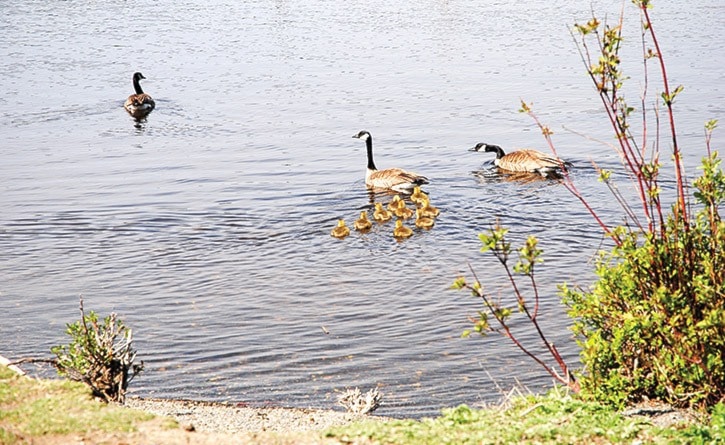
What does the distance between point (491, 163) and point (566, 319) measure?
9.32m

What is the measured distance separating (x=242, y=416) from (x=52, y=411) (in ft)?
8.55

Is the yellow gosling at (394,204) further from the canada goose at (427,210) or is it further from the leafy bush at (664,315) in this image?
the leafy bush at (664,315)

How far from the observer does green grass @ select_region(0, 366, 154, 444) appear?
677cm

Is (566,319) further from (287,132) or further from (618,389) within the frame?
(287,132)

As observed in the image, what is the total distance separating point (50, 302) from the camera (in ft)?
44.9

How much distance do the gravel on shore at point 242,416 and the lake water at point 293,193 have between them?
0.43 meters

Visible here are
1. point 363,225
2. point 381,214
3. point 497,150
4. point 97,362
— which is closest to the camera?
point 97,362

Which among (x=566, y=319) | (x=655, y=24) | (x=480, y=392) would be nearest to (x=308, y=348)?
(x=480, y=392)

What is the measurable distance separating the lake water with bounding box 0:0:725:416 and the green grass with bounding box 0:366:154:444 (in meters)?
2.84

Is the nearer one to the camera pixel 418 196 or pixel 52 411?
pixel 52 411

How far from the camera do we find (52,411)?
7117 millimetres

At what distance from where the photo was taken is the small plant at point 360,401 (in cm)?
952

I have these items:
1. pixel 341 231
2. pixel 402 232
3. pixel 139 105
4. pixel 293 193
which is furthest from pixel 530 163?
pixel 139 105

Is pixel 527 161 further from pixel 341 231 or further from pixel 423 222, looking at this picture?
pixel 341 231
